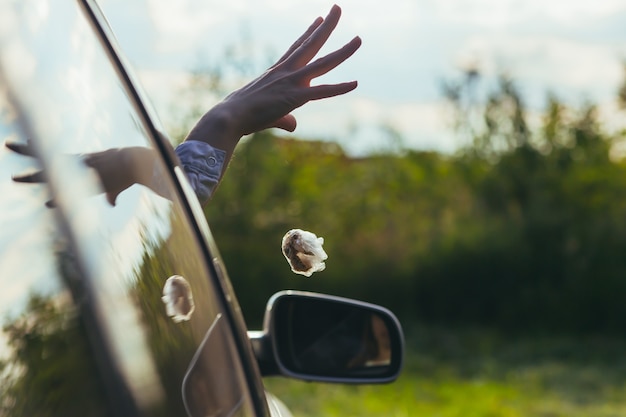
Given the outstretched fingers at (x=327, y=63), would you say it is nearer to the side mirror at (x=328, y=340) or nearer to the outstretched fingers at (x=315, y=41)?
the outstretched fingers at (x=315, y=41)

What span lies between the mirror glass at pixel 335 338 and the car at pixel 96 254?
0.55 meters

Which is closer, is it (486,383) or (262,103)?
(262,103)

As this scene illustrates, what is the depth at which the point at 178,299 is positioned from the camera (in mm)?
1276

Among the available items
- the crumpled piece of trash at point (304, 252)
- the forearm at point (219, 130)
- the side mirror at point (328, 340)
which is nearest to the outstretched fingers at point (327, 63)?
the forearm at point (219, 130)

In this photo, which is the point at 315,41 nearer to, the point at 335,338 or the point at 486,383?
the point at 335,338

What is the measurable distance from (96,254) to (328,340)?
1162mm

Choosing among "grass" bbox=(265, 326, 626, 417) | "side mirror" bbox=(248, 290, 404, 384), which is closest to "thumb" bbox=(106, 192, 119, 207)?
"side mirror" bbox=(248, 290, 404, 384)

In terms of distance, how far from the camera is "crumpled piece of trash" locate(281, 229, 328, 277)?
62.2 inches

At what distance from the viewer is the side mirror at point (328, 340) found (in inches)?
80.0

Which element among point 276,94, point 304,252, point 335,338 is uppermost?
point 276,94

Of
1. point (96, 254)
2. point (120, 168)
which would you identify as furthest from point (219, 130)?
point (96, 254)

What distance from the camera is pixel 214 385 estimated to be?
1.29 metres

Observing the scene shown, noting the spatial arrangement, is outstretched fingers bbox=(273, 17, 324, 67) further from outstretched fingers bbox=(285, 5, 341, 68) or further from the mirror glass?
the mirror glass

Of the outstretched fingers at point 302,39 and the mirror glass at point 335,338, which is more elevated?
the outstretched fingers at point 302,39
